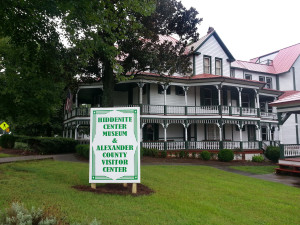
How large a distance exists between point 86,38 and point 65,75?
4.89 metres

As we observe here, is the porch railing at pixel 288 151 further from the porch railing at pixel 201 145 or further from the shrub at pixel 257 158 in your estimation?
the porch railing at pixel 201 145

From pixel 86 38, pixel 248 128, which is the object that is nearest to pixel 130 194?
pixel 86 38

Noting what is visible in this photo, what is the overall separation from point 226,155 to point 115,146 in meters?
14.7

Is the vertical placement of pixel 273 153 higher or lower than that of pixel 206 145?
lower

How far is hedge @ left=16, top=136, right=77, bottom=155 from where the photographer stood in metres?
21.3

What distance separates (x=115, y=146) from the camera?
738 centimetres

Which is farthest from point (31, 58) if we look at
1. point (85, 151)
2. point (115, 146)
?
point (85, 151)

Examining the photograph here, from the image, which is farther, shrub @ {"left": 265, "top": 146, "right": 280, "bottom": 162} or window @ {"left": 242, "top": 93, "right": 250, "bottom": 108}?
window @ {"left": 242, "top": 93, "right": 250, "bottom": 108}

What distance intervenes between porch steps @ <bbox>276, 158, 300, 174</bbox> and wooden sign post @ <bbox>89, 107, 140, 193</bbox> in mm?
11747

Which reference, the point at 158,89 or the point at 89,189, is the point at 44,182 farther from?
the point at 158,89

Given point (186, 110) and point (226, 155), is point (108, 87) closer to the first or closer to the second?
point (186, 110)

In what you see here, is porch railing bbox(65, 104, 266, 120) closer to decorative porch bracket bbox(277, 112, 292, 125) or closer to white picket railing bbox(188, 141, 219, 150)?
white picket railing bbox(188, 141, 219, 150)

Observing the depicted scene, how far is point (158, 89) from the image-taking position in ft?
77.0

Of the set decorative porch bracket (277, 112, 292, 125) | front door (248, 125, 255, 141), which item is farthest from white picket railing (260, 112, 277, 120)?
decorative porch bracket (277, 112, 292, 125)
